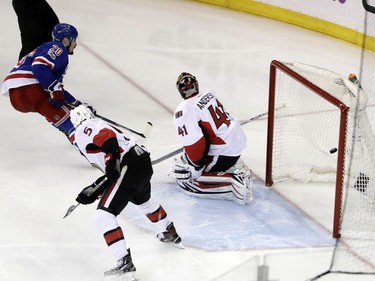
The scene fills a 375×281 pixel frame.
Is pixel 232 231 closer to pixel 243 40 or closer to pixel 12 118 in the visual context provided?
pixel 12 118

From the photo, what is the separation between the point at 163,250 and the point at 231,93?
2.59m

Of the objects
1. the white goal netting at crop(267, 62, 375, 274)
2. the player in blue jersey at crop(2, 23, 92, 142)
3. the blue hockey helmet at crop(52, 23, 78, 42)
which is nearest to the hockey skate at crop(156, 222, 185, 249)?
the white goal netting at crop(267, 62, 375, 274)

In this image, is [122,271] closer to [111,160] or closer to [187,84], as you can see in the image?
[111,160]

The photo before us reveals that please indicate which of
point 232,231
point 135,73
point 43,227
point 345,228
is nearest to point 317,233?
point 345,228

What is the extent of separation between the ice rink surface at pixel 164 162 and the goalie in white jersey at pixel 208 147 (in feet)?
0.25

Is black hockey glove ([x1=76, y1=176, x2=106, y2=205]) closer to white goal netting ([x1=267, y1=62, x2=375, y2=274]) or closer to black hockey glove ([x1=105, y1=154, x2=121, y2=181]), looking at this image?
black hockey glove ([x1=105, y1=154, x2=121, y2=181])

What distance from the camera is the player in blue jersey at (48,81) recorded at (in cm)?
463

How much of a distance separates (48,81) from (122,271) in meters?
A: 1.47

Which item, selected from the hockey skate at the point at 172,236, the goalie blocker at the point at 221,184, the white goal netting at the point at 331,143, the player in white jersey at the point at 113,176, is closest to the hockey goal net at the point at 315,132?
the white goal netting at the point at 331,143

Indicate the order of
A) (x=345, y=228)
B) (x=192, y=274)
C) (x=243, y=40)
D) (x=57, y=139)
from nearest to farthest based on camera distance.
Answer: (x=192, y=274) → (x=345, y=228) → (x=57, y=139) → (x=243, y=40)

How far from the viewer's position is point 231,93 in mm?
6262

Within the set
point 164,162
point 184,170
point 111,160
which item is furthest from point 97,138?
point 164,162

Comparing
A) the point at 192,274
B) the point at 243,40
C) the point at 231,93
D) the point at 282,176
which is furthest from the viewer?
the point at 243,40

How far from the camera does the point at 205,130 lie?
430 centimetres
